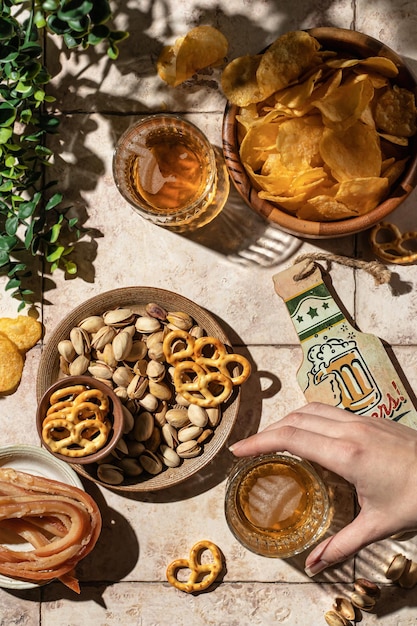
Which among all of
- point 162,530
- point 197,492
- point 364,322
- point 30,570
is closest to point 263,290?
point 364,322

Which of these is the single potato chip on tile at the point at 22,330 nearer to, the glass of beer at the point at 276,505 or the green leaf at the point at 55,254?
the green leaf at the point at 55,254

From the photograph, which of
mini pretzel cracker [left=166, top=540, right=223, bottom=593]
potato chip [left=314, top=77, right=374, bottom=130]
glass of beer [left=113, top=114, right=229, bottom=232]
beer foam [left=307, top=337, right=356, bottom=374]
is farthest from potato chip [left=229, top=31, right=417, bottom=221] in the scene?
mini pretzel cracker [left=166, top=540, right=223, bottom=593]

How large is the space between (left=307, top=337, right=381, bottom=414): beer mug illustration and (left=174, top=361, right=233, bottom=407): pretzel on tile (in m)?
0.21

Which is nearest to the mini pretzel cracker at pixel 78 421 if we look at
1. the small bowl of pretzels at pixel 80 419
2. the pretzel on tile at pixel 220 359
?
the small bowl of pretzels at pixel 80 419

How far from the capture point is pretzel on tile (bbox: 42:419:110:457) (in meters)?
1.44

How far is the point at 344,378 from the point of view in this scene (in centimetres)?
160

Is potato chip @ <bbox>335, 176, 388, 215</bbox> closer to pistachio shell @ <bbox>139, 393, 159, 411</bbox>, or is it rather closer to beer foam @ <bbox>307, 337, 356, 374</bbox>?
beer foam @ <bbox>307, 337, 356, 374</bbox>

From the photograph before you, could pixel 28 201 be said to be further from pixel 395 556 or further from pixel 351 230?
pixel 395 556

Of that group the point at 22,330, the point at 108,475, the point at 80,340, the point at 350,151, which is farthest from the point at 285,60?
the point at 108,475

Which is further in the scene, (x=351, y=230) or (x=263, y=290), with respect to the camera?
(x=263, y=290)

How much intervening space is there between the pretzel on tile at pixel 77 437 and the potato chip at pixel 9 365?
0.76ft

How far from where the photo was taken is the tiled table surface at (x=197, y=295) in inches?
64.4

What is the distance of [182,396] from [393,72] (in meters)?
0.76

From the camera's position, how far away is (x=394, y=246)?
1.61 meters
